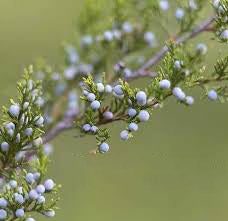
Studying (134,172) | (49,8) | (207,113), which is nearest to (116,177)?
(134,172)

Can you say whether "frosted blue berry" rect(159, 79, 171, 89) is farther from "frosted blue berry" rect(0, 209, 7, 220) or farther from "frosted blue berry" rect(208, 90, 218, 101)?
"frosted blue berry" rect(0, 209, 7, 220)

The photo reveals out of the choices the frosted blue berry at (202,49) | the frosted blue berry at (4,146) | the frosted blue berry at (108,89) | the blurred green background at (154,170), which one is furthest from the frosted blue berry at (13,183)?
the blurred green background at (154,170)

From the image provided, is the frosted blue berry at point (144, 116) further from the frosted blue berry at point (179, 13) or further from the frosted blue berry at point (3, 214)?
the frosted blue berry at point (179, 13)

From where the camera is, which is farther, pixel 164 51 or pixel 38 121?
pixel 164 51

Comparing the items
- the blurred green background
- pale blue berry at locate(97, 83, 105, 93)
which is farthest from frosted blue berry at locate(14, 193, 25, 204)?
the blurred green background

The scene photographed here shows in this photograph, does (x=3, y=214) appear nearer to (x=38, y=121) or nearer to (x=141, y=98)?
(x=38, y=121)

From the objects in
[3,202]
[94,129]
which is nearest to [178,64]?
[94,129]
